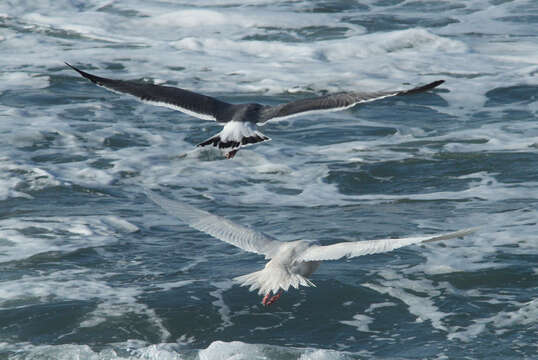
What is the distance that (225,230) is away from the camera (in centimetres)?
680

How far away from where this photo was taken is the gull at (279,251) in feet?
19.6

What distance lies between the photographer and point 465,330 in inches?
239

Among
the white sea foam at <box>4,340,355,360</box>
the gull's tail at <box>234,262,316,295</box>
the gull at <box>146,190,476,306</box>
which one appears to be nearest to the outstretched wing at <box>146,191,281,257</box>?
the gull at <box>146,190,476,306</box>

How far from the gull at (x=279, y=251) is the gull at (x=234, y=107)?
2.25 feet

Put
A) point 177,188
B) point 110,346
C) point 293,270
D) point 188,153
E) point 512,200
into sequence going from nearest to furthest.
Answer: point 110,346, point 293,270, point 512,200, point 177,188, point 188,153

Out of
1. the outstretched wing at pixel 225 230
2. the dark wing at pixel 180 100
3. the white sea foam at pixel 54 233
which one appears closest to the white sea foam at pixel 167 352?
the outstretched wing at pixel 225 230

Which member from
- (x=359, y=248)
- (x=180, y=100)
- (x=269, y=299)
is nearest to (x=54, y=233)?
(x=180, y=100)

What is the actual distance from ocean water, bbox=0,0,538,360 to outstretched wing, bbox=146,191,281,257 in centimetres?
39

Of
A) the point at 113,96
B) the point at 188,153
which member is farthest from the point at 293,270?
the point at 113,96

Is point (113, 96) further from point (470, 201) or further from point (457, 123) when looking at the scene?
point (470, 201)

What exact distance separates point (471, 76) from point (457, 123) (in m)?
2.64

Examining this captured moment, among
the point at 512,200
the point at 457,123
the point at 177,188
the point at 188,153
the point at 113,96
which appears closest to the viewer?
the point at 512,200

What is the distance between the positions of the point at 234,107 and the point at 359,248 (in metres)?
2.61

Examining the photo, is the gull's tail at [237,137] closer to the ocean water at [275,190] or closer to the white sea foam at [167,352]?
the ocean water at [275,190]
